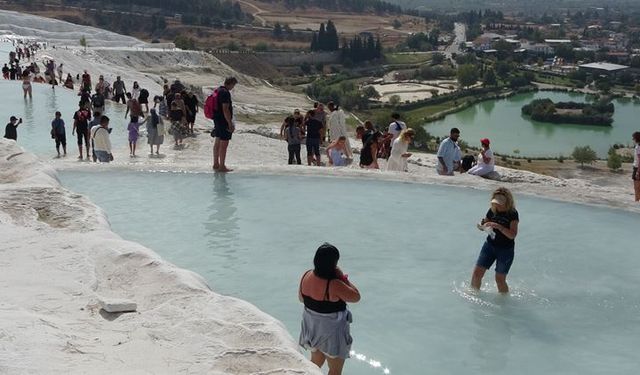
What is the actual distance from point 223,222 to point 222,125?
2.40 metres

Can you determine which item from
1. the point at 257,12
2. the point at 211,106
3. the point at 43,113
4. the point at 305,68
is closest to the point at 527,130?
the point at 305,68

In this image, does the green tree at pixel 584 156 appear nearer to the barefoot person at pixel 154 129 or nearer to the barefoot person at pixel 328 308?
the barefoot person at pixel 154 129

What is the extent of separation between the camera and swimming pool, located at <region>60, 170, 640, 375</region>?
5219 millimetres

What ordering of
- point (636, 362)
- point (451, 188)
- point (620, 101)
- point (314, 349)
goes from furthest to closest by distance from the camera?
point (620, 101), point (451, 188), point (636, 362), point (314, 349)

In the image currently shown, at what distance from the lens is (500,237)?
19.8ft

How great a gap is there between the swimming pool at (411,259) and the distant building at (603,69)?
12490cm

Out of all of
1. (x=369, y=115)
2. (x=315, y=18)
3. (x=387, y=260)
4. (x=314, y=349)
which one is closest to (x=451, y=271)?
(x=387, y=260)

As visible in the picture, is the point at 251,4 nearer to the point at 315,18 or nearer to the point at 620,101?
the point at 315,18

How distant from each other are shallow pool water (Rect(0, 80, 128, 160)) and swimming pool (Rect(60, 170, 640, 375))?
6.43m

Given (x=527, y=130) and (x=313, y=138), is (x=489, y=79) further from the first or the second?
(x=313, y=138)

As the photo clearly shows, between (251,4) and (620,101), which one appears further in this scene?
(251,4)

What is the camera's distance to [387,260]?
268 inches

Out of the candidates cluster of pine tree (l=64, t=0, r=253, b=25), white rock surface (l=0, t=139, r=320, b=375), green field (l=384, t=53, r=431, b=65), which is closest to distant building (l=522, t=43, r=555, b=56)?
green field (l=384, t=53, r=431, b=65)

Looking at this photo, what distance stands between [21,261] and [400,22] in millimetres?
191898
